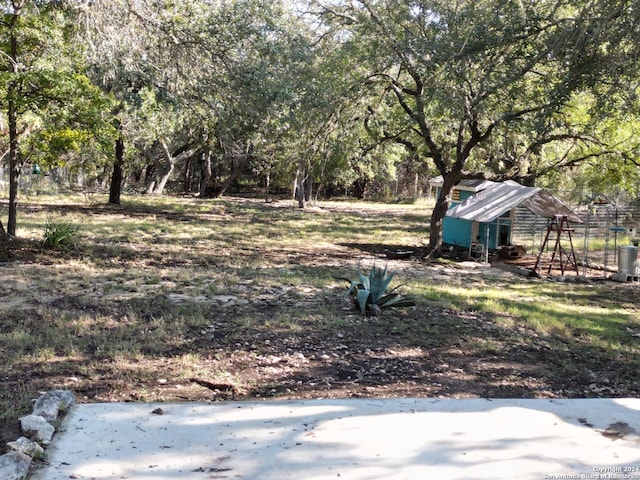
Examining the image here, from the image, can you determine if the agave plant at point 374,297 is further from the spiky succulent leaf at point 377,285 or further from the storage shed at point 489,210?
the storage shed at point 489,210

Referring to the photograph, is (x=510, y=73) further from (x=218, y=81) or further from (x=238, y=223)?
(x=238, y=223)

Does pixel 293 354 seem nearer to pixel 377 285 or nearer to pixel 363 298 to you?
pixel 363 298

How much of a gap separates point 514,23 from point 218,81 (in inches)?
188

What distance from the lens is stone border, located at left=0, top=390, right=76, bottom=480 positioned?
9.51 feet

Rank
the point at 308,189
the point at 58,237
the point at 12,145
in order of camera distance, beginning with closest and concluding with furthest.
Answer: the point at 12,145 < the point at 58,237 < the point at 308,189

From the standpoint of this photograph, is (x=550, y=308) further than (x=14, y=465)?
Yes

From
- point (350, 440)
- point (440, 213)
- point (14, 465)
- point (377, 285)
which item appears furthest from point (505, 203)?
point (14, 465)

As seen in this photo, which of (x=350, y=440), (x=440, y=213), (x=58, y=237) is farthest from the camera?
(x=440, y=213)

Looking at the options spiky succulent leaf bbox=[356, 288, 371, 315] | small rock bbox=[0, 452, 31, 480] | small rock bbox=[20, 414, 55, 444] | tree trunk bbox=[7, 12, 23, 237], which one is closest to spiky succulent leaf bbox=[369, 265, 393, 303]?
spiky succulent leaf bbox=[356, 288, 371, 315]

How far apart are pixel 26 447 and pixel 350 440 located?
68.5 inches

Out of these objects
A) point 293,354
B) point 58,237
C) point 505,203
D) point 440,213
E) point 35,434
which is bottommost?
point 293,354

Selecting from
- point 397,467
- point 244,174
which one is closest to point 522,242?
point 397,467

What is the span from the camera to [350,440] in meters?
3.49

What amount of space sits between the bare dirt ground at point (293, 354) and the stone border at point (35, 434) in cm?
17
